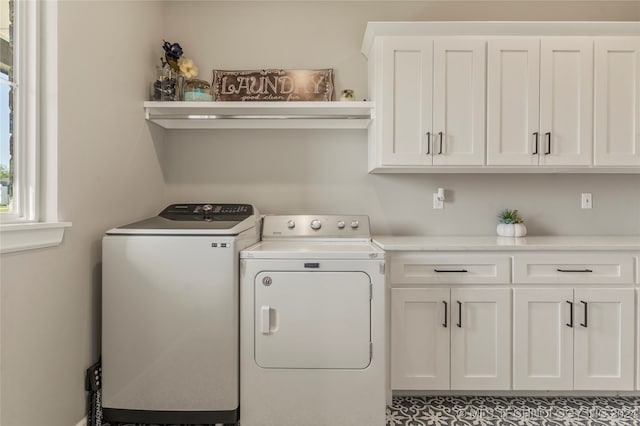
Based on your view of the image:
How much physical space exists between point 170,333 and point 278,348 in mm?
499

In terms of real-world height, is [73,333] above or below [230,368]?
above

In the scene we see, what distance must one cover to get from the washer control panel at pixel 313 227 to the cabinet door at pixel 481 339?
2.31ft

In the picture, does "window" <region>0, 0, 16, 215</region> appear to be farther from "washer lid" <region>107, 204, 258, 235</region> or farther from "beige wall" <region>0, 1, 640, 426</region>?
"beige wall" <region>0, 1, 640, 426</region>

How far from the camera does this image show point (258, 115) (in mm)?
2383

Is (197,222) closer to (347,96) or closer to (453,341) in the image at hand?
(347,96)

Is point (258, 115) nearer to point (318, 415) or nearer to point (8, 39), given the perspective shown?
point (8, 39)

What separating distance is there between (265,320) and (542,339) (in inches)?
58.1

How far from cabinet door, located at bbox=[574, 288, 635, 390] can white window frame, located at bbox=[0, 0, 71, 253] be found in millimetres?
2544

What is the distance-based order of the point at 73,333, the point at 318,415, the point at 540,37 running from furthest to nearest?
the point at 540,37 → the point at 318,415 → the point at 73,333

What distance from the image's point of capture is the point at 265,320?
1.79 metres

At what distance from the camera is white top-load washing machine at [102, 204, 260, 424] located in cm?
175

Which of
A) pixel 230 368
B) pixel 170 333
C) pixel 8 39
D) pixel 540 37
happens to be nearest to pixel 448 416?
pixel 230 368

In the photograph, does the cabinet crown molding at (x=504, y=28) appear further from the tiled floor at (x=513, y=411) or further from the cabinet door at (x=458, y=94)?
the tiled floor at (x=513, y=411)

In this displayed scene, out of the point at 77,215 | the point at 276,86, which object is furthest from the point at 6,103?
the point at 276,86
